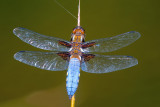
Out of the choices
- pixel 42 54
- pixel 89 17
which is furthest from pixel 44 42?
pixel 89 17

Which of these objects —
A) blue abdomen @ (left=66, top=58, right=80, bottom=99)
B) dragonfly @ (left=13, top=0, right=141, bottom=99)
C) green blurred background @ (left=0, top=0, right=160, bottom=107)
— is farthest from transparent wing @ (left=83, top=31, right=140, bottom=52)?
green blurred background @ (left=0, top=0, right=160, bottom=107)

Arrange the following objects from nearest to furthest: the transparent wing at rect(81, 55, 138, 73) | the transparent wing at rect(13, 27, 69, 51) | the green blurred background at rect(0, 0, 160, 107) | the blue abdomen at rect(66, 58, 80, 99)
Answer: the blue abdomen at rect(66, 58, 80, 99)
the transparent wing at rect(81, 55, 138, 73)
the transparent wing at rect(13, 27, 69, 51)
the green blurred background at rect(0, 0, 160, 107)

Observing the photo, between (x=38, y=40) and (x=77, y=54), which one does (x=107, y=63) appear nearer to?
(x=77, y=54)

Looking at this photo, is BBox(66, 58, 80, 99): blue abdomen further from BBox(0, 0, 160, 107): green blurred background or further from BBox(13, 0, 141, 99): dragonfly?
BBox(0, 0, 160, 107): green blurred background

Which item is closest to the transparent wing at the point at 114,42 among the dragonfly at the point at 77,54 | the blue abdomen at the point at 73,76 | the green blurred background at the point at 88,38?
the dragonfly at the point at 77,54

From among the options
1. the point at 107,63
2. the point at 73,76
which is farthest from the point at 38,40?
the point at 107,63

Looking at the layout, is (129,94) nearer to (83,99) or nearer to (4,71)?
(83,99)

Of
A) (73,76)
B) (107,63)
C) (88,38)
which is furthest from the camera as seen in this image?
(88,38)
